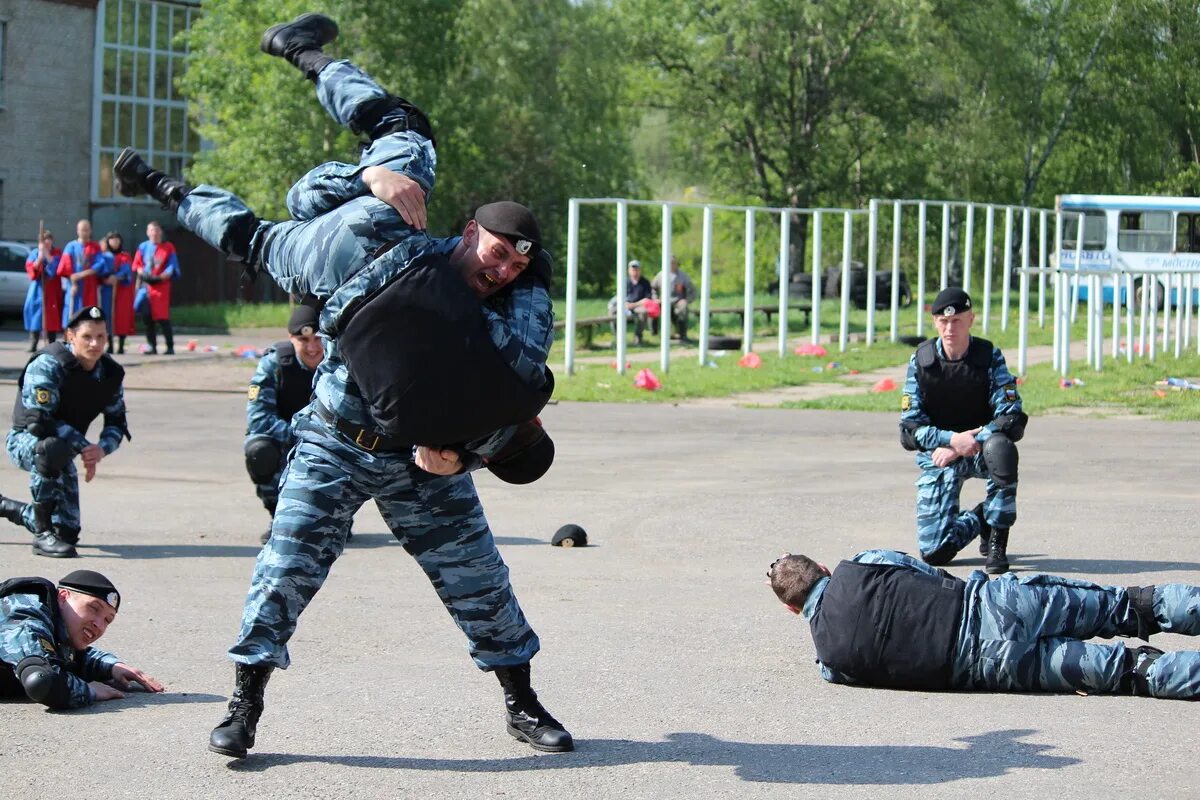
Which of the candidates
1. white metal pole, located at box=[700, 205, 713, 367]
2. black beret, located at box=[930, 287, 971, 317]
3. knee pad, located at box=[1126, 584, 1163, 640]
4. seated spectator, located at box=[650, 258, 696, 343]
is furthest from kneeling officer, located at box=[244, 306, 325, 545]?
seated spectator, located at box=[650, 258, 696, 343]

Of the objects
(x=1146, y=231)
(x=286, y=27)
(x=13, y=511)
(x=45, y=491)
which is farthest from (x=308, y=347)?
(x=1146, y=231)

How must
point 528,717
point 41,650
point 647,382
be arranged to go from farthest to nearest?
point 647,382
point 41,650
point 528,717

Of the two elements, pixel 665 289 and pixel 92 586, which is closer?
pixel 92 586

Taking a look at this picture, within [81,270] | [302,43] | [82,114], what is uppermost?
[82,114]

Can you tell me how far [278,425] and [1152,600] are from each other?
517 cm

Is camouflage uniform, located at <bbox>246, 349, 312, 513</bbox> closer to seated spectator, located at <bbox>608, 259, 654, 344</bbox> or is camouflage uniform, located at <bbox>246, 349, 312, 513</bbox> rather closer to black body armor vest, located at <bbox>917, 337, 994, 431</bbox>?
black body armor vest, located at <bbox>917, 337, 994, 431</bbox>

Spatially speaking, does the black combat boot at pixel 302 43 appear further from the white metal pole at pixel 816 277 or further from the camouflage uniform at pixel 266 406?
the white metal pole at pixel 816 277

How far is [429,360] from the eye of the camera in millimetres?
4816

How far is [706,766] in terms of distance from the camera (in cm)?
525

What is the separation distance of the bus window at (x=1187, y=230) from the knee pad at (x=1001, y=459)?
1341 inches

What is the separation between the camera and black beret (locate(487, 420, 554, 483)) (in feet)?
16.7

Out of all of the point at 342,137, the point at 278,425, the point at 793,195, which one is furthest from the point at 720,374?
the point at 793,195

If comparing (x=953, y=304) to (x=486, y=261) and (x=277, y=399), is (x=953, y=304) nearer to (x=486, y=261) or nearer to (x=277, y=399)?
(x=277, y=399)

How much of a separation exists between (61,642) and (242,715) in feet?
3.83
